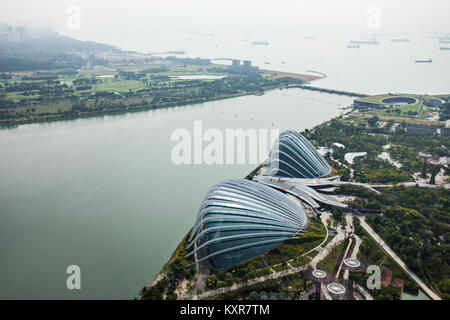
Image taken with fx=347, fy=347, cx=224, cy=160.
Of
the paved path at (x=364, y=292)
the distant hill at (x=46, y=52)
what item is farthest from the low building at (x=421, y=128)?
the distant hill at (x=46, y=52)

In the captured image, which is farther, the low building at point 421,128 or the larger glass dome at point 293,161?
the low building at point 421,128

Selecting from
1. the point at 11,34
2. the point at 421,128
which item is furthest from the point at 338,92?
the point at 11,34

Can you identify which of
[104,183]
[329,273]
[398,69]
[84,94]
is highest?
[398,69]

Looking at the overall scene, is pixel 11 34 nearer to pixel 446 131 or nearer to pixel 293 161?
pixel 293 161

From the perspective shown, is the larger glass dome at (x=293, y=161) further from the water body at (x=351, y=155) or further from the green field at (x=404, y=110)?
the green field at (x=404, y=110)

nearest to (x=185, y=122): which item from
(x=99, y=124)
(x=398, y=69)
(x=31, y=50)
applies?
(x=99, y=124)
